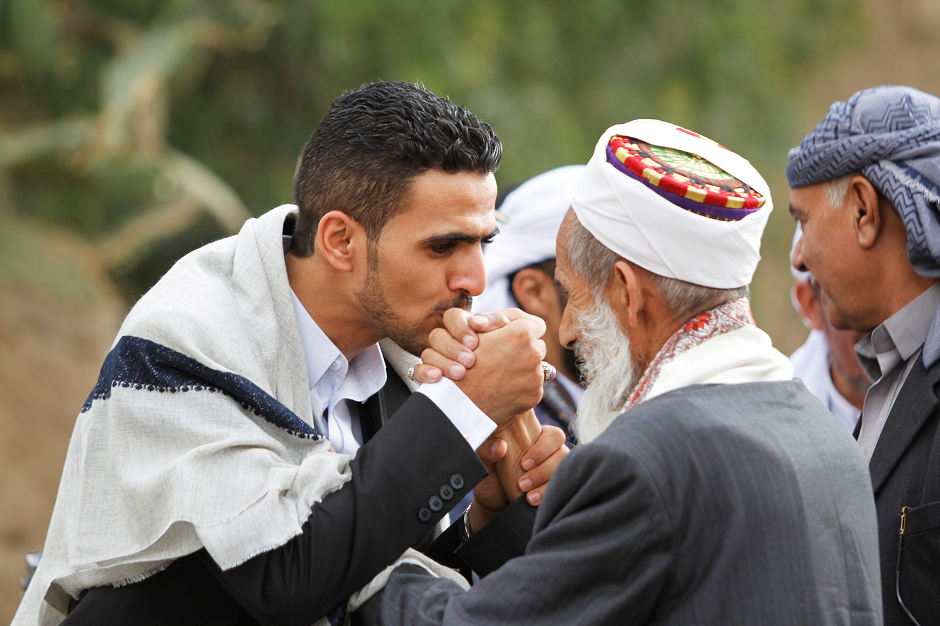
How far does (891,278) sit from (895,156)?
1.29 ft

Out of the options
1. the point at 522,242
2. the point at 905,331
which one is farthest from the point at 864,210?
the point at 522,242

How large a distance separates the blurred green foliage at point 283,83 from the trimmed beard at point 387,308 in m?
6.10

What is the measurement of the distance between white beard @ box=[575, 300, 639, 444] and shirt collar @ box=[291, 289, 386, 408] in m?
Answer: 0.79

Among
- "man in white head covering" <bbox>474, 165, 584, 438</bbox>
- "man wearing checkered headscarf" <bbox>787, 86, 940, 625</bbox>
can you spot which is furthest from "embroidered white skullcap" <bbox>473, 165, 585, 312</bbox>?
"man wearing checkered headscarf" <bbox>787, 86, 940, 625</bbox>

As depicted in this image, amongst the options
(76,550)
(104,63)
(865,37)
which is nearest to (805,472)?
(76,550)

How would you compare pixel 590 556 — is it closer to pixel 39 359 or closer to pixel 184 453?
pixel 184 453

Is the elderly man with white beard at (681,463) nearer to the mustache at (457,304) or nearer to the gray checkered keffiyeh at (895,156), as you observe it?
the mustache at (457,304)

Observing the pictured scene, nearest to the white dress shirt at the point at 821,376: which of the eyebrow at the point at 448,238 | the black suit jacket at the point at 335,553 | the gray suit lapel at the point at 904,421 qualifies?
the gray suit lapel at the point at 904,421

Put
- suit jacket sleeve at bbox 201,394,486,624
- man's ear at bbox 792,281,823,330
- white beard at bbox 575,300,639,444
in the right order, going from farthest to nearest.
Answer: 1. man's ear at bbox 792,281,823,330
2. white beard at bbox 575,300,639,444
3. suit jacket sleeve at bbox 201,394,486,624

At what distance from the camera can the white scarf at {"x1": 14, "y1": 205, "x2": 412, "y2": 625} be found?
1940 millimetres

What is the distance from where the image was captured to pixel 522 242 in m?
4.12

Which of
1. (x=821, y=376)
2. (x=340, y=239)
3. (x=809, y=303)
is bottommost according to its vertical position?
(x=821, y=376)

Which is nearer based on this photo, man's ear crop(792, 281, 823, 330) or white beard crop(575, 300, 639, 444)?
white beard crop(575, 300, 639, 444)

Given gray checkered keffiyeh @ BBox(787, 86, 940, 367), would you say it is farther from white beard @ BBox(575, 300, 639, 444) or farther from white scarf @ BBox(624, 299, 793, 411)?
white beard @ BBox(575, 300, 639, 444)
